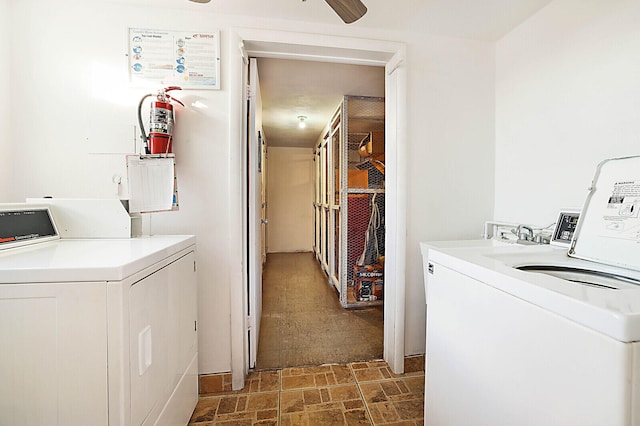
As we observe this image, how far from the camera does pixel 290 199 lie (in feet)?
20.4

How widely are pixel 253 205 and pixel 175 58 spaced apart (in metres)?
0.99

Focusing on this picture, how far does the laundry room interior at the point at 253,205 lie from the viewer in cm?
79

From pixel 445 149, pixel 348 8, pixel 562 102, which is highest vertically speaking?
pixel 348 8

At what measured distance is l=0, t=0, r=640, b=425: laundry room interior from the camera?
2.58ft

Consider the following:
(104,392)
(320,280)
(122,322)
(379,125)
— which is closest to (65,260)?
(122,322)

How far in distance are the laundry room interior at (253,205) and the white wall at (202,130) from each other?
12mm

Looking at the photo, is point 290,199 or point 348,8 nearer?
point 348,8

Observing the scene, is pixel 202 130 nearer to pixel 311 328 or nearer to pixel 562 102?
pixel 311 328

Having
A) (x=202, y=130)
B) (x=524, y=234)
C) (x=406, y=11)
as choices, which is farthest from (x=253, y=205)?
(x=524, y=234)

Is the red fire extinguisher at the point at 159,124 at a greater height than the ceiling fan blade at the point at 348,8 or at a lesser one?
lesser

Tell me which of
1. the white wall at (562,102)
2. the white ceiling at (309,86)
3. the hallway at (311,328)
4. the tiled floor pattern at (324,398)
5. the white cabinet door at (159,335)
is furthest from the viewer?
the white ceiling at (309,86)

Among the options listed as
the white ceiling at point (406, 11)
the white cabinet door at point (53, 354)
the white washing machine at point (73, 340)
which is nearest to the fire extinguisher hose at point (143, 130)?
the white ceiling at point (406, 11)

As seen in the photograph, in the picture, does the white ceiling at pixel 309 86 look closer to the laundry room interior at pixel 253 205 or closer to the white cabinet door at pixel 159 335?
the laundry room interior at pixel 253 205

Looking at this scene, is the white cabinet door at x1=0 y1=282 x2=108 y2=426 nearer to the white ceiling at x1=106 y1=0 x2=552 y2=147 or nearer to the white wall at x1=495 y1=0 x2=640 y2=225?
the white ceiling at x1=106 y1=0 x2=552 y2=147
